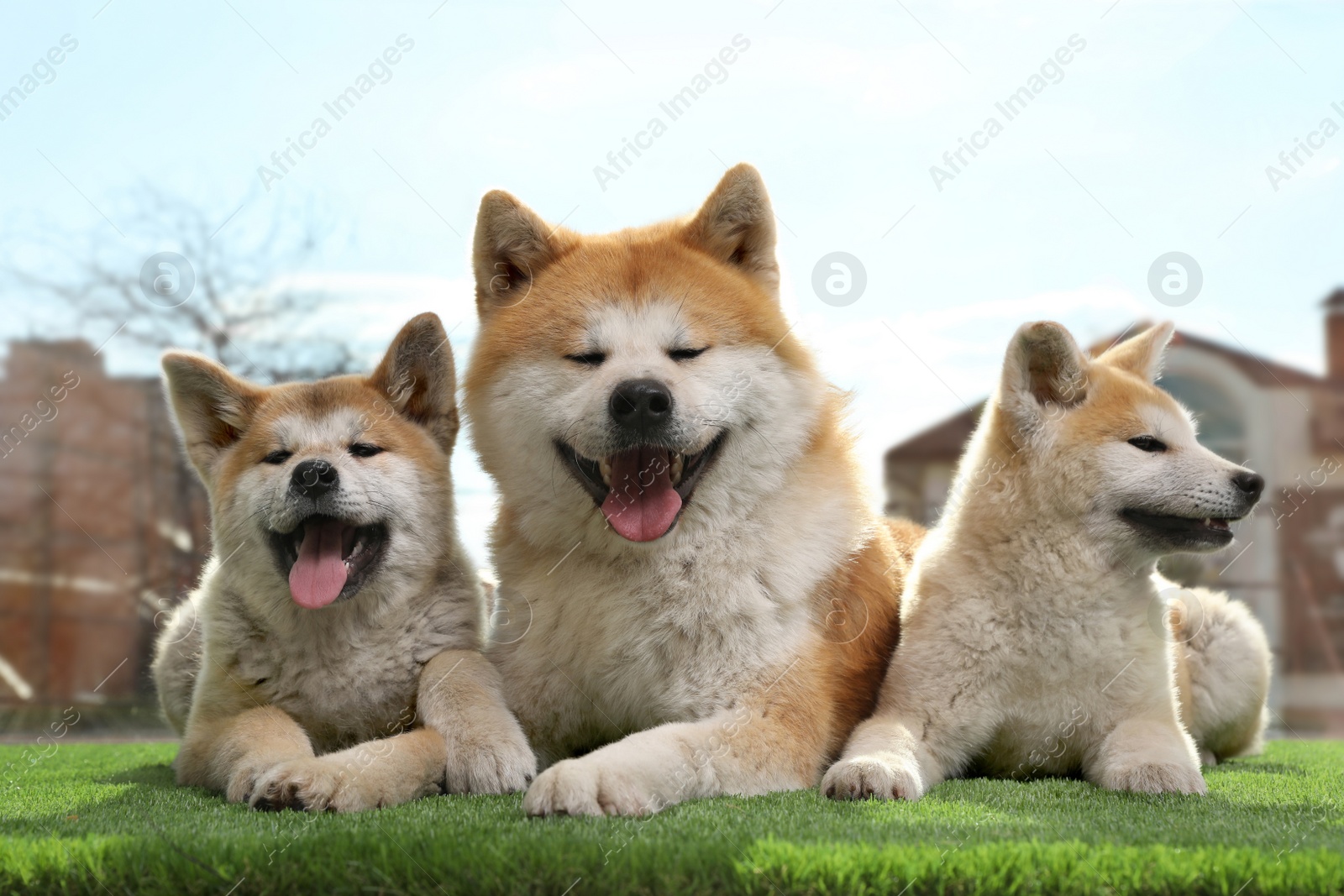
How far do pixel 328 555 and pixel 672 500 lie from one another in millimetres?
1045

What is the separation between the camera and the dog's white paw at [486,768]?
2.69 meters

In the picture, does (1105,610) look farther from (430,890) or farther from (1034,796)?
(430,890)

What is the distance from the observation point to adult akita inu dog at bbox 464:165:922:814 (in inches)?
111

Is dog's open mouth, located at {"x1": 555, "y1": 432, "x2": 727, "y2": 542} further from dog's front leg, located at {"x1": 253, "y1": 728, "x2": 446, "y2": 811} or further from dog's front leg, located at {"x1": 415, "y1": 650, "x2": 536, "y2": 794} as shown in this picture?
dog's front leg, located at {"x1": 253, "y1": 728, "x2": 446, "y2": 811}

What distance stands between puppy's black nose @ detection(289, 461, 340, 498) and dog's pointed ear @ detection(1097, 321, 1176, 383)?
2.45 m

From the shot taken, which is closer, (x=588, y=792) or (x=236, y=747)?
(x=588, y=792)

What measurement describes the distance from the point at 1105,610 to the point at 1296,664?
38.5ft

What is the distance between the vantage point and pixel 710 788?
8.43ft

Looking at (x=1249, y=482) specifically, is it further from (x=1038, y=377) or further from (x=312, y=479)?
(x=312, y=479)

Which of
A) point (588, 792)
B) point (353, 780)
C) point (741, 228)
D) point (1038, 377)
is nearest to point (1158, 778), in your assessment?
point (1038, 377)

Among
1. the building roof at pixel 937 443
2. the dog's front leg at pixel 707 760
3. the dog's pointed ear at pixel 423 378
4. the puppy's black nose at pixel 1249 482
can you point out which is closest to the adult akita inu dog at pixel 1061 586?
the puppy's black nose at pixel 1249 482

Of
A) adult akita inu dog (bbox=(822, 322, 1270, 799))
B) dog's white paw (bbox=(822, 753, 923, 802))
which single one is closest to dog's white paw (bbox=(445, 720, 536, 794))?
dog's white paw (bbox=(822, 753, 923, 802))

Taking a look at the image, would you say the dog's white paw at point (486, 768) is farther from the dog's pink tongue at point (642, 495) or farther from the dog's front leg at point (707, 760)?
the dog's pink tongue at point (642, 495)

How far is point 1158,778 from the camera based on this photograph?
2.74 meters
